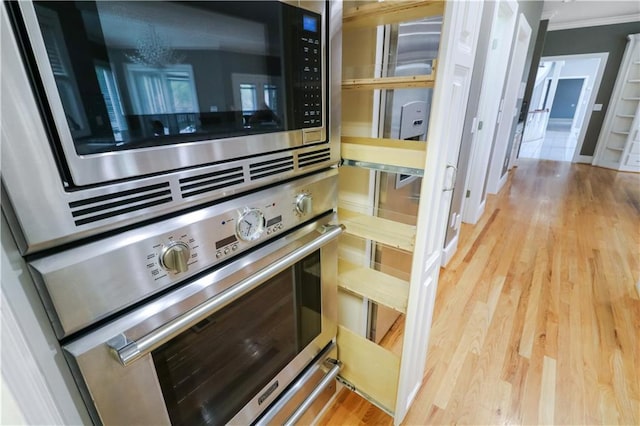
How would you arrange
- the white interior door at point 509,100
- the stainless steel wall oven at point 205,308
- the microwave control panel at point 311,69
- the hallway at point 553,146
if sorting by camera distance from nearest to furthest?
1. the stainless steel wall oven at point 205,308
2. the microwave control panel at point 311,69
3. the white interior door at point 509,100
4. the hallway at point 553,146

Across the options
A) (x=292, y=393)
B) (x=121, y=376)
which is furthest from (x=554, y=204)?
(x=121, y=376)

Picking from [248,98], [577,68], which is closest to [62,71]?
[248,98]

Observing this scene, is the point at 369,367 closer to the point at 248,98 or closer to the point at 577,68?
the point at 248,98

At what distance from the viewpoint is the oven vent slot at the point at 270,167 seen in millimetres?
667

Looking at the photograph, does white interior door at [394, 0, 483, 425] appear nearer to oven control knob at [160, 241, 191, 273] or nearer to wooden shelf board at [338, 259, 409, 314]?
wooden shelf board at [338, 259, 409, 314]

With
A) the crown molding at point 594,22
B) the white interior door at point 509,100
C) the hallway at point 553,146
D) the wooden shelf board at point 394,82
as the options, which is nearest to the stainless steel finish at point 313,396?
the wooden shelf board at point 394,82

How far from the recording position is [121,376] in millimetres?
510

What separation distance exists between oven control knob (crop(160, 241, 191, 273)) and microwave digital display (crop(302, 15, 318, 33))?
1.81 feet

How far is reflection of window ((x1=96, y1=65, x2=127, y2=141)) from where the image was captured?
42 cm

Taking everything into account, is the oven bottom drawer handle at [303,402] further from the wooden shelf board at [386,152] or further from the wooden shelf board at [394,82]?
the wooden shelf board at [394,82]

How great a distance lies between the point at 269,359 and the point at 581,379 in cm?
157

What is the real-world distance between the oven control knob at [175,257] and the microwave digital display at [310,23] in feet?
1.81

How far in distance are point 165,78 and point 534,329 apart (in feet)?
7.12

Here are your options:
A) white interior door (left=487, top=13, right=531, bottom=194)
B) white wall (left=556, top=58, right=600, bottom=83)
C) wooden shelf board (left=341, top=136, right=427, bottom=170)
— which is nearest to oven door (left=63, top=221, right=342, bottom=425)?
wooden shelf board (left=341, top=136, right=427, bottom=170)
